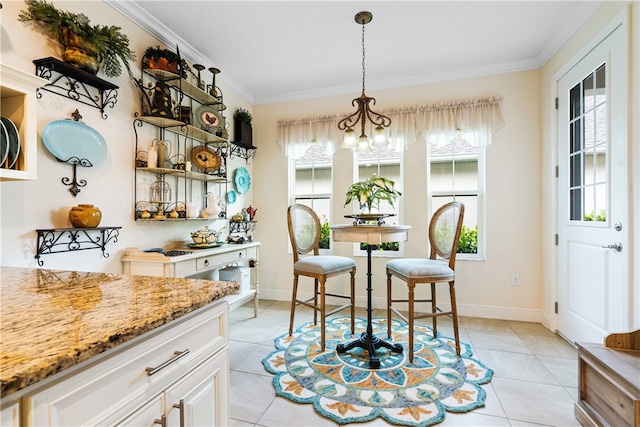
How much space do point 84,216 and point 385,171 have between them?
9.38ft

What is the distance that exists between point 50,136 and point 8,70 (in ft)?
2.09

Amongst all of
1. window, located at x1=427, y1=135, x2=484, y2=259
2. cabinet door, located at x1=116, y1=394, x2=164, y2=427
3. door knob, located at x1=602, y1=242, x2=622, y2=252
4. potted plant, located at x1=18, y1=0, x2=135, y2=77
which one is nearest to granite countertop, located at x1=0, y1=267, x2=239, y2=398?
cabinet door, located at x1=116, y1=394, x2=164, y2=427

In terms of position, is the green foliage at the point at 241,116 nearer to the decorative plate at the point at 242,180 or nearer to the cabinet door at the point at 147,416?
the decorative plate at the point at 242,180

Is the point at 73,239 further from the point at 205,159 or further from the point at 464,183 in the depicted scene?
the point at 464,183

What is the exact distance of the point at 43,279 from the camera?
1.13 m

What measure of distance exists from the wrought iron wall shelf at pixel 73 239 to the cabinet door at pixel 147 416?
148cm

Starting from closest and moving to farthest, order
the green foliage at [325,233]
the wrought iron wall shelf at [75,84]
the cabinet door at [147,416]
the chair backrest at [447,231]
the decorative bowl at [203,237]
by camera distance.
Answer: the cabinet door at [147,416], the wrought iron wall shelf at [75,84], the chair backrest at [447,231], the decorative bowl at [203,237], the green foliage at [325,233]

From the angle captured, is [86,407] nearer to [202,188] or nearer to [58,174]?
[58,174]

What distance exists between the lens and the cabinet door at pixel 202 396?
0.81 meters

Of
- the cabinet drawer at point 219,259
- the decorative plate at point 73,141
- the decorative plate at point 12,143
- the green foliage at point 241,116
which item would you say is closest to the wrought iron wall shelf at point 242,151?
the green foliage at point 241,116

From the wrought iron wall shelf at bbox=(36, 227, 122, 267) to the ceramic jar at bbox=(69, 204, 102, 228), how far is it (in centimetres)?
3

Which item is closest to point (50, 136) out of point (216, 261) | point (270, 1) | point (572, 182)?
point (216, 261)

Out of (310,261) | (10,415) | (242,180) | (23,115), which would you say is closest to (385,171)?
(310,261)

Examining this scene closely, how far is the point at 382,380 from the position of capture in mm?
1988
